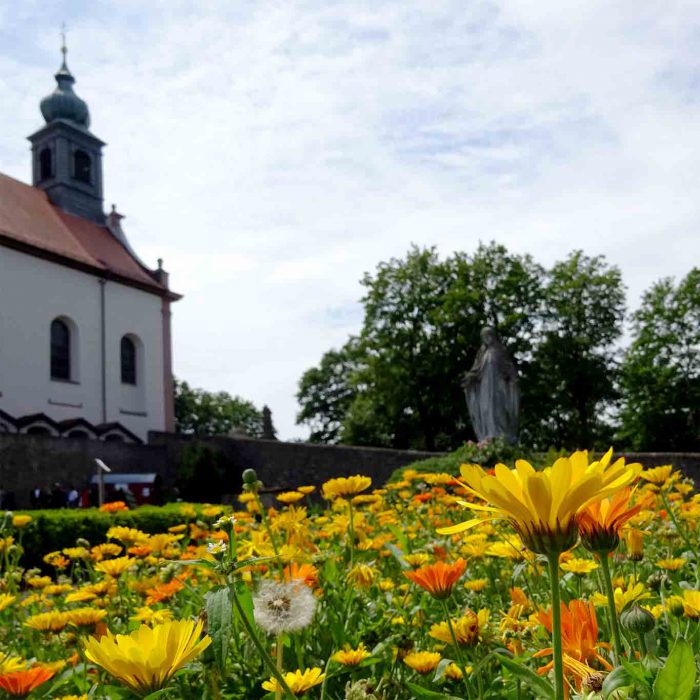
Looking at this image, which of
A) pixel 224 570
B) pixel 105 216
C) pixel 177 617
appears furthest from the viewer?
pixel 105 216

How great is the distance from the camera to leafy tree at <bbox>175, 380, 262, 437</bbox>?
169ft

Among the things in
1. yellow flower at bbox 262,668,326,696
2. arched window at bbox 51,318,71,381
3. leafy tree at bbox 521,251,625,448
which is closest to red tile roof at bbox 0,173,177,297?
arched window at bbox 51,318,71,381

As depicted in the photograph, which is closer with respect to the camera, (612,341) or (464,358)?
(464,358)

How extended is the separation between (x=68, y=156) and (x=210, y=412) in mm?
26770

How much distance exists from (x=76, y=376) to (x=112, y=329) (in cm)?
252

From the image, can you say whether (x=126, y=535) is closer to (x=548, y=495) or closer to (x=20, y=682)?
(x=20, y=682)

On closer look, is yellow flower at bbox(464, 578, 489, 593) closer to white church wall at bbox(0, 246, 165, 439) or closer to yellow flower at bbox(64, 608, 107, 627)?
yellow flower at bbox(64, 608, 107, 627)

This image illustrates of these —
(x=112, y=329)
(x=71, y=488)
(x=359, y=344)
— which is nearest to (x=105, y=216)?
(x=112, y=329)

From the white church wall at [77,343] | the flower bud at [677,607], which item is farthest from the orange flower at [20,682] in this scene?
the white church wall at [77,343]

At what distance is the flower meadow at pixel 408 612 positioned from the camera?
84 centimetres

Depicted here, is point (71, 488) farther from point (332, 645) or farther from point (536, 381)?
point (332, 645)

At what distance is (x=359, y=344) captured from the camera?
30.5 meters

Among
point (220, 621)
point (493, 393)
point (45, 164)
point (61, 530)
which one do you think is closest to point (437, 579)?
point (220, 621)

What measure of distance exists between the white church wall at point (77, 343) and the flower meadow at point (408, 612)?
2183 centimetres
